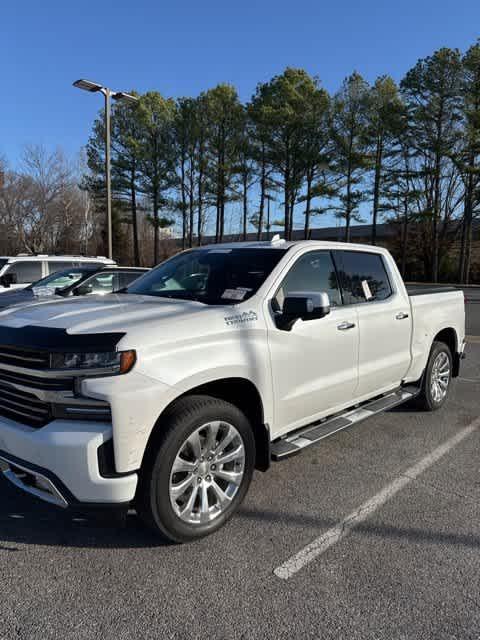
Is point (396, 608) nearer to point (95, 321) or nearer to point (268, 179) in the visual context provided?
point (95, 321)

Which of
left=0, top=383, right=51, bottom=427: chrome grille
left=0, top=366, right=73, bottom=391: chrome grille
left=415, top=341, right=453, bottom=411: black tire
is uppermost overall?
left=0, top=366, right=73, bottom=391: chrome grille

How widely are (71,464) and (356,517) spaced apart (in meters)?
1.90

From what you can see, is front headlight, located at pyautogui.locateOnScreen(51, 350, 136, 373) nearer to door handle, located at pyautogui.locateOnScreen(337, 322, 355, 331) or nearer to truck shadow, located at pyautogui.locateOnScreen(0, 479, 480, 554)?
truck shadow, located at pyautogui.locateOnScreen(0, 479, 480, 554)

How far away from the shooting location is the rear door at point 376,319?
423 centimetres

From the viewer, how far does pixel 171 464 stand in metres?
2.69

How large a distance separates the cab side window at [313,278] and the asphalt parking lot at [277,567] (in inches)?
57.2

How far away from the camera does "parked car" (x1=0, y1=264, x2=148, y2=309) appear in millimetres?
9125

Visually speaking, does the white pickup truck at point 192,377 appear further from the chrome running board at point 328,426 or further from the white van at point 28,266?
the white van at point 28,266

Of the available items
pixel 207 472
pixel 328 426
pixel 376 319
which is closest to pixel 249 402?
pixel 207 472

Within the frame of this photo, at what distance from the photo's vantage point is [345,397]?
405 cm

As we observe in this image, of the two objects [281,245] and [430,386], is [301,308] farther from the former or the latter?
[430,386]

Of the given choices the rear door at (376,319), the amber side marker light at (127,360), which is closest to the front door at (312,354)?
the rear door at (376,319)

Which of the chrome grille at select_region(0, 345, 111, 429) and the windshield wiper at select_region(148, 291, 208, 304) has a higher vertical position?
the windshield wiper at select_region(148, 291, 208, 304)

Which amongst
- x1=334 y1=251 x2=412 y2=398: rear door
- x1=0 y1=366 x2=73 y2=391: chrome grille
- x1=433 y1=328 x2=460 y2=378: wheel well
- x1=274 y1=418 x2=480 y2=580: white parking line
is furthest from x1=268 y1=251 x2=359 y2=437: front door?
x1=433 y1=328 x2=460 y2=378: wheel well
